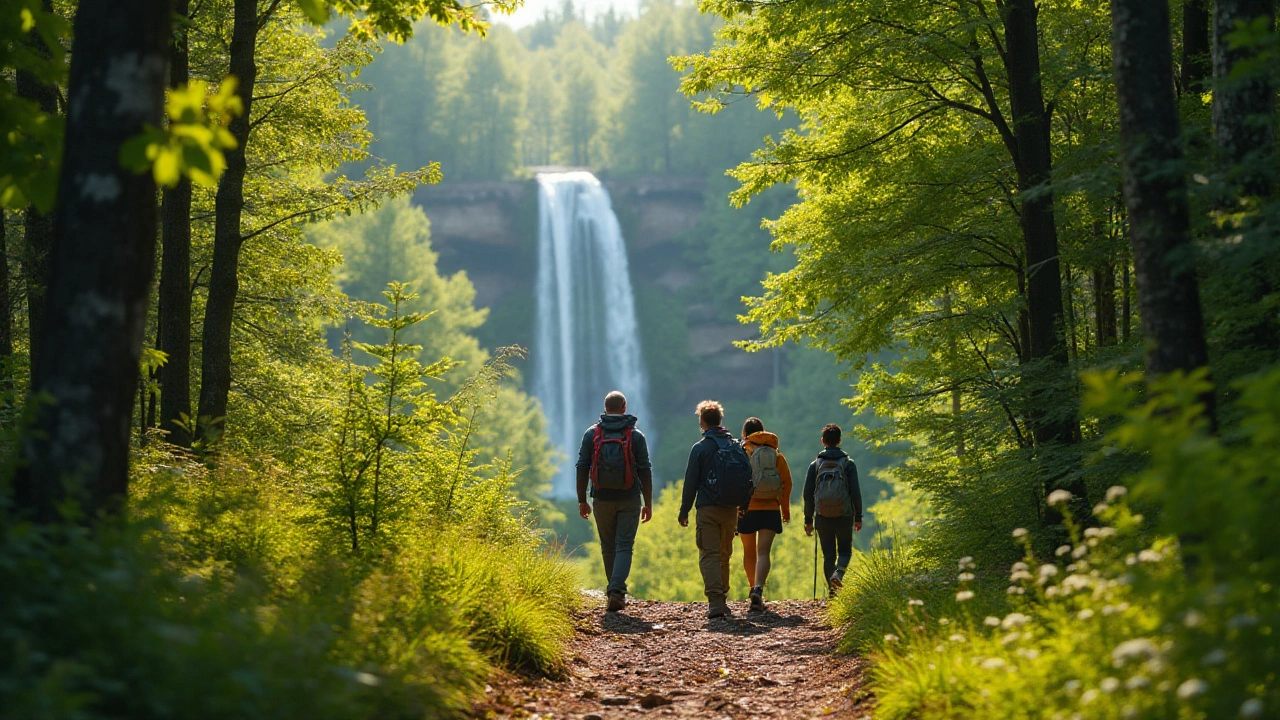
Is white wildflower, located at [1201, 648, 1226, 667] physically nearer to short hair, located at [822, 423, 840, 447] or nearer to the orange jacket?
the orange jacket

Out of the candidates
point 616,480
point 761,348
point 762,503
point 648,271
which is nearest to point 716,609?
point 762,503

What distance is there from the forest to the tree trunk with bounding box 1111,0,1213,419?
18mm

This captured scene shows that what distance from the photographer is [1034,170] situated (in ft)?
26.9

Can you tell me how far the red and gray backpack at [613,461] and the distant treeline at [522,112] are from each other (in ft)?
195

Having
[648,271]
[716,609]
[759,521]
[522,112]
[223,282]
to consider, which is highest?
[522,112]

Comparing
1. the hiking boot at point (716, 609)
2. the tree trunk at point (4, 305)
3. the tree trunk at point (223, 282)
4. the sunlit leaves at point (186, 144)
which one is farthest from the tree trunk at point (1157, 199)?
the tree trunk at point (4, 305)

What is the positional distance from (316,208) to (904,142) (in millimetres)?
6448

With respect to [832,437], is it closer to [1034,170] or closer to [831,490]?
[831,490]

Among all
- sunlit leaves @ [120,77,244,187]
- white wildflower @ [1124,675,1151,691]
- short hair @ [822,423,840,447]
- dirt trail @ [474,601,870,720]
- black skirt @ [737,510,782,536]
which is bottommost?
dirt trail @ [474,601,870,720]

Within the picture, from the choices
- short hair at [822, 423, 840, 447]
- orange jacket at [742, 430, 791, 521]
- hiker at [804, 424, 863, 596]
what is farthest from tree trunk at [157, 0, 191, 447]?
short hair at [822, 423, 840, 447]

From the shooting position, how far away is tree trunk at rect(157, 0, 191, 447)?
870 centimetres

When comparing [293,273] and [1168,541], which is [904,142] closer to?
[1168,541]

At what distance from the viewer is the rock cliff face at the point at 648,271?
61.2 m

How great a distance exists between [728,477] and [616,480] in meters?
0.93
